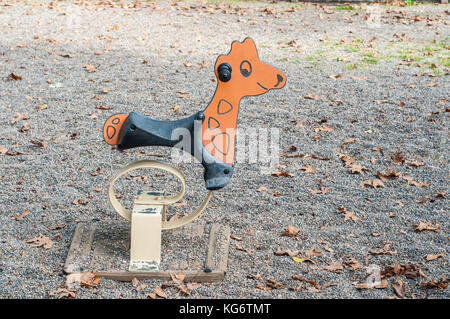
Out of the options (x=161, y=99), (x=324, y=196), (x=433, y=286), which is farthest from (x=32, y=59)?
(x=433, y=286)

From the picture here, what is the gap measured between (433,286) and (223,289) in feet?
4.24

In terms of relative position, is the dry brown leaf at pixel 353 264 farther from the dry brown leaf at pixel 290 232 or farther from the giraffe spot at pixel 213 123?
the giraffe spot at pixel 213 123

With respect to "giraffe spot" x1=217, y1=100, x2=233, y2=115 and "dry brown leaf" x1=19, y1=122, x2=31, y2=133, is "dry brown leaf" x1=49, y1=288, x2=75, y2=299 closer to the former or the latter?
"giraffe spot" x1=217, y1=100, x2=233, y2=115

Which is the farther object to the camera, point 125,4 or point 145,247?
point 125,4

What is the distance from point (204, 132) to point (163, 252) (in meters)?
0.84

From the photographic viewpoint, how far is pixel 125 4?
35.9 ft

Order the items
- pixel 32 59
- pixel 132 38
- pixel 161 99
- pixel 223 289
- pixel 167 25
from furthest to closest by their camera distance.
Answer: pixel 167 25, pixel 132 38, pixel 32 59, pixel 161 99, pixel 223 289

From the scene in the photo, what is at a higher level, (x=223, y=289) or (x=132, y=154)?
(x=132, y=154)

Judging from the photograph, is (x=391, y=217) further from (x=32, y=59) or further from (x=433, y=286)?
(x=32, y=59)

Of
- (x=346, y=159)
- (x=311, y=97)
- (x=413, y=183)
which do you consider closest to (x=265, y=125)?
(x=311, y=97)

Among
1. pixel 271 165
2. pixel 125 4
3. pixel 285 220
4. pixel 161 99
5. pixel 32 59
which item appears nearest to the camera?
pixel 285 220

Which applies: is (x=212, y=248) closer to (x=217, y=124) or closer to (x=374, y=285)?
(x=217, y=124)

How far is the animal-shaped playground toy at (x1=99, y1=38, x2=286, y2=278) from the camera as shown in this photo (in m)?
3.81

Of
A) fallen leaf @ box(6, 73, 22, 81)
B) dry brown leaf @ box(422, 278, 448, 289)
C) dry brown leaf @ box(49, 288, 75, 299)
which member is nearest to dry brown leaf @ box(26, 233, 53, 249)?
dry brown leaf @ box(49, 288, 75, 299)
